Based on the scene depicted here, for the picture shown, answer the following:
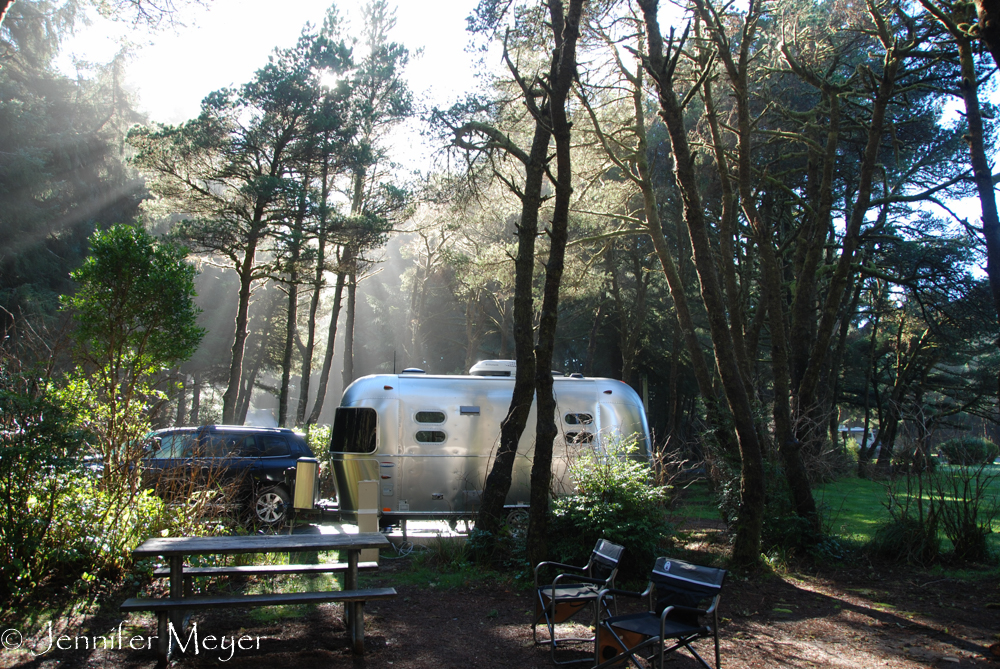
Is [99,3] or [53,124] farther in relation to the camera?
[53,124]

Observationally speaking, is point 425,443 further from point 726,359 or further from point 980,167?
point 980,167

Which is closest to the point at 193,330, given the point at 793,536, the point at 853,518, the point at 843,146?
the point at 793,536

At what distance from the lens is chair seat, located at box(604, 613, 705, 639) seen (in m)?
4.02

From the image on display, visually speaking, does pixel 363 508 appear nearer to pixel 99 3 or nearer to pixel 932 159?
pixel 99 3

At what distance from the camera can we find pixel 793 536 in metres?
8.10

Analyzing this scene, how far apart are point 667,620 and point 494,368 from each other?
7444 millimetres

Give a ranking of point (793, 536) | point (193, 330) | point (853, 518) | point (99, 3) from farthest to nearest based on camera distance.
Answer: point (853, 518) → point (99, 3) → point (793, 536) → point (193, 330)

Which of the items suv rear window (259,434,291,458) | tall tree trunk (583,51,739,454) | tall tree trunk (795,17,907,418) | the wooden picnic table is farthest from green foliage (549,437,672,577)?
suv rear window (259,434,291,458)

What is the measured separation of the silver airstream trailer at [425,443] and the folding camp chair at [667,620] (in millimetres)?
5160

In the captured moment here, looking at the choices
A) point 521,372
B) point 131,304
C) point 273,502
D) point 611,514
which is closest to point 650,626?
point 611,514

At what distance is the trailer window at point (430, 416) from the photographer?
10.3 meters

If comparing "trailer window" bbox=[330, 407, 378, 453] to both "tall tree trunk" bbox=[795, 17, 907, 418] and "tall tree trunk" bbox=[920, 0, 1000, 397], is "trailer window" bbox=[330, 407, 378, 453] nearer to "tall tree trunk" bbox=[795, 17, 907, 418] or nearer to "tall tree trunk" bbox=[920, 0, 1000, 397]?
"tall tree trunk" bbox=[795, 17, 907, 418]

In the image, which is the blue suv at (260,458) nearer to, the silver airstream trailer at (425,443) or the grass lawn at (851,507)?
the silver airstream trailer at (425,443)

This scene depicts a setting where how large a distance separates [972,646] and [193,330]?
7601 millimetres
